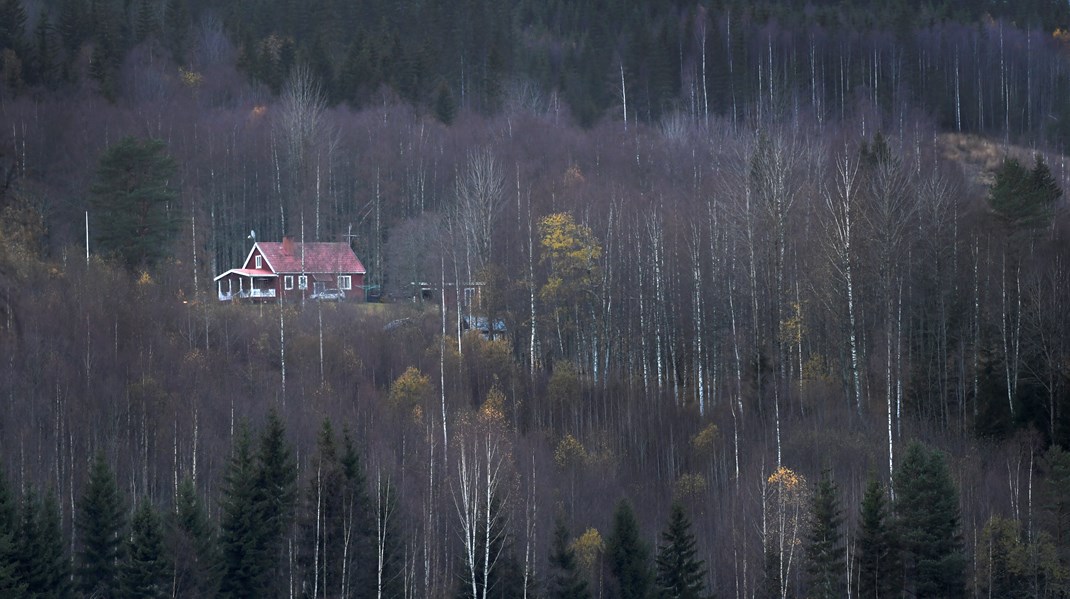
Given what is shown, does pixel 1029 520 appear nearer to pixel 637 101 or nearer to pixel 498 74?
pixel 637 101

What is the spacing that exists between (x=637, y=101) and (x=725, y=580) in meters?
51.4

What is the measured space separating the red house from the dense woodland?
81.5 inches

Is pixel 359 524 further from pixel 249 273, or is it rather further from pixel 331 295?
pixel 249 273

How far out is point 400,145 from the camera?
2603 inches

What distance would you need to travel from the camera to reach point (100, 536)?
27.0 m

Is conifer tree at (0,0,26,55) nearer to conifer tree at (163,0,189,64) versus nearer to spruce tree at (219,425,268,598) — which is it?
conifer tree at (163,0,189,64)

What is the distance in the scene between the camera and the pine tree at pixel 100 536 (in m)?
26.8

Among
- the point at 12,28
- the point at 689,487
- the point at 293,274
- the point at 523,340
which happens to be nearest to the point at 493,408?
the point at 689,487

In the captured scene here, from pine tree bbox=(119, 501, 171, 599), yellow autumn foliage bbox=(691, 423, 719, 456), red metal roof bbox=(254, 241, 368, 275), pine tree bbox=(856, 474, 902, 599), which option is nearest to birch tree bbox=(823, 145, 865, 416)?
yellow autumn foliage bbox=(691, 423, 719, 456)

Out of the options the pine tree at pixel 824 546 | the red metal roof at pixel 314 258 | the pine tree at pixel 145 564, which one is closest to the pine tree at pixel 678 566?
the pine tree at pixel 824 546

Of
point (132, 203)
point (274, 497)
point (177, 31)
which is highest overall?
point (177, 31)

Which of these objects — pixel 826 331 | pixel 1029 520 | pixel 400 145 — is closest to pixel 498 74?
pixel 400 145

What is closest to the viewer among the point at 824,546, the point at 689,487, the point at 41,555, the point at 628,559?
the point at 41,555

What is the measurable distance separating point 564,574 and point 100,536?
35.4 feet
